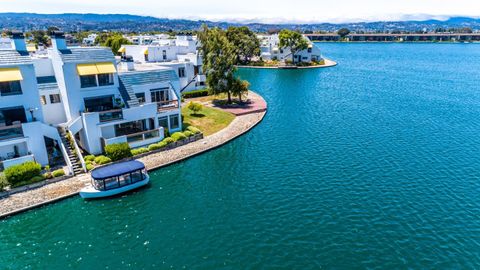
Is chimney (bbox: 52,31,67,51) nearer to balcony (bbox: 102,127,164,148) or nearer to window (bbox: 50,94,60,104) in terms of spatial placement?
window (bbox: 50,94,60,104)

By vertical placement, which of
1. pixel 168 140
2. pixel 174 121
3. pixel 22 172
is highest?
pixel 174 121

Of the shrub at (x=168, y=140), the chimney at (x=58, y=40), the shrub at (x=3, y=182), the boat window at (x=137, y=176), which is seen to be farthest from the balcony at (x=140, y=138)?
the chimney at (x=58, y=40)

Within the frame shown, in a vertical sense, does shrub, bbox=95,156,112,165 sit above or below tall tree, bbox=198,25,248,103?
below

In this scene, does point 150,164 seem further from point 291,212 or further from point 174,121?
point 291,212

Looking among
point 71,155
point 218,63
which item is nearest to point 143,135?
point 71,155

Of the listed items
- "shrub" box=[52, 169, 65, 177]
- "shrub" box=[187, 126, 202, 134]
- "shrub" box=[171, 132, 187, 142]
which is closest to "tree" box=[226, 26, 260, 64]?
"shrub" box=[187, 126, 202, 134]
